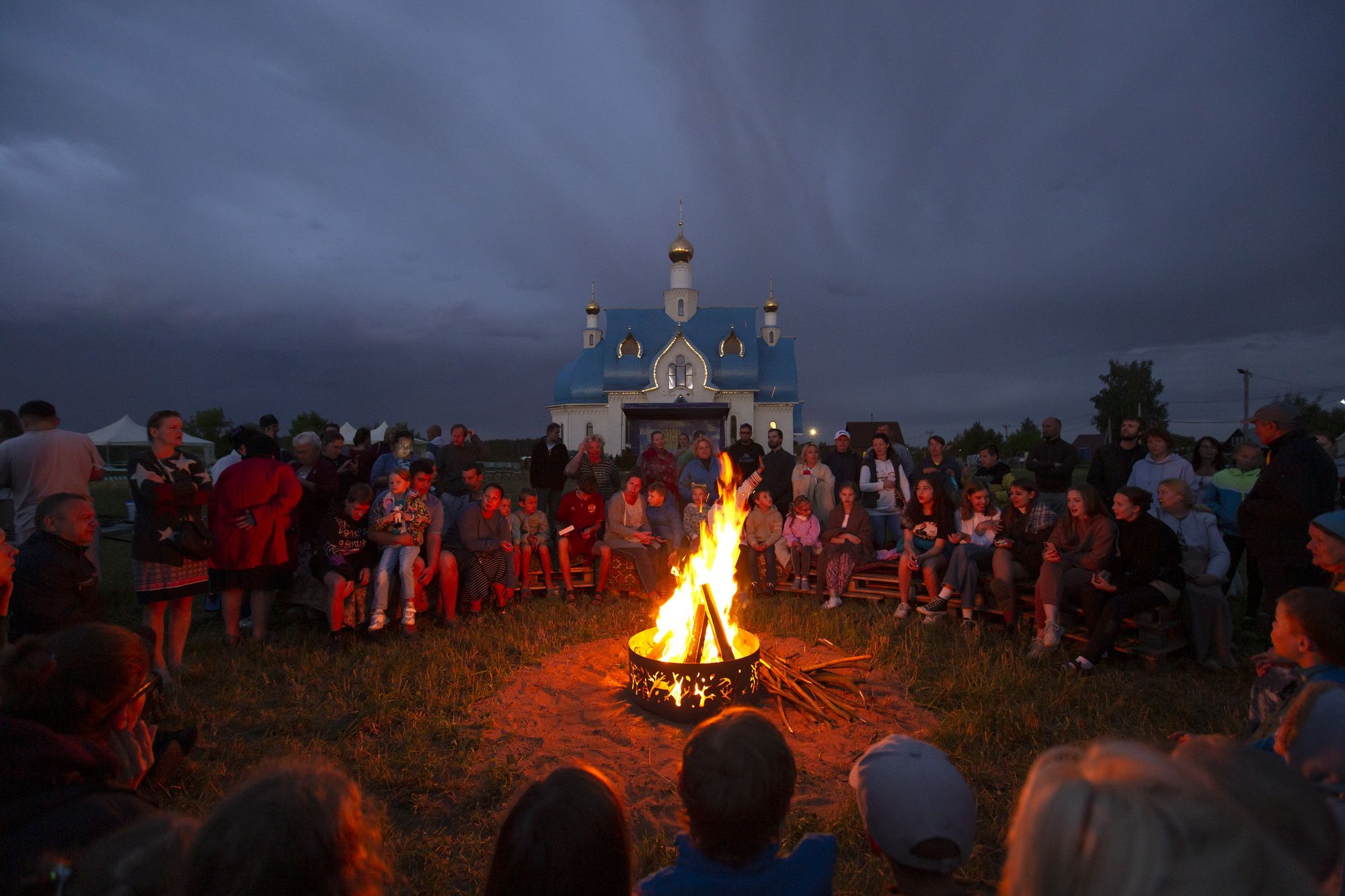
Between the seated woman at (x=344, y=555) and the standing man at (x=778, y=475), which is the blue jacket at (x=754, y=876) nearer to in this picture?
the seated woman at (x=344, y=555)

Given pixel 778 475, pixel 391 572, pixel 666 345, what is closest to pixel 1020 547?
pixel 778 475

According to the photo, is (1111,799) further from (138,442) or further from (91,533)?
(138,442)

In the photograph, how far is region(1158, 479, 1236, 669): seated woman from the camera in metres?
5.71

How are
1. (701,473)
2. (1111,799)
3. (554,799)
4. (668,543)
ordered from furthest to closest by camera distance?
(701,473) → (668,543) → (554,799) → (1111,799)

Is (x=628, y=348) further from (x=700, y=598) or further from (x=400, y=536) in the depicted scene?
(x=700, y=598)

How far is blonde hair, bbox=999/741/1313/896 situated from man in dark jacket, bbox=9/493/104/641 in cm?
548

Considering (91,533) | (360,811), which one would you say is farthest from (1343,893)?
(91,533)

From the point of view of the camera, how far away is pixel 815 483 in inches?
378

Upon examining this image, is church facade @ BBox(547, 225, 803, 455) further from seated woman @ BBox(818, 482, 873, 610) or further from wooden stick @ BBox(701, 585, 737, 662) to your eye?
wooden stick @ BBox(701, 585, 737, 662)

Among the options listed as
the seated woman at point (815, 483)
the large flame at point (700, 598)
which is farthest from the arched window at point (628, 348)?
the large flame at point (700, 598)

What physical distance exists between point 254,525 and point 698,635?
4.35m

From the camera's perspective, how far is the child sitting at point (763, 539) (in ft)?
28.5

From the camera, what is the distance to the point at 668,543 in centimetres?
866

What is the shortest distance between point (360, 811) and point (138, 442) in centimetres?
4019
